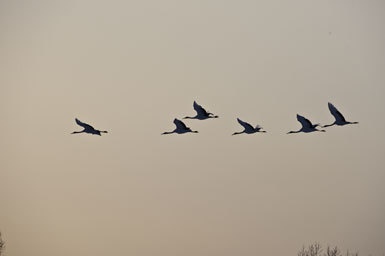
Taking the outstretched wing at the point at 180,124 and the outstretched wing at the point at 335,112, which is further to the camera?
the outstretched wing at the point at 180,124

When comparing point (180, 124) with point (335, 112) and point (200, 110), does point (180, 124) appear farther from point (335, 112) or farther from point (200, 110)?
point (335, 112)

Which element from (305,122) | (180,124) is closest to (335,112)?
(305,122)

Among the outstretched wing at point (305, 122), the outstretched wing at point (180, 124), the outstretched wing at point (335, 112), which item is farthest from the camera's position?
the outstretched wing at point (180, 124)

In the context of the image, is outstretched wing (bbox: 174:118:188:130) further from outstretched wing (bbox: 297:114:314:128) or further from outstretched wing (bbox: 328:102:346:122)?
outstretched wing (bbox: 328:102:346:122)

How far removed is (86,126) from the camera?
165375mm

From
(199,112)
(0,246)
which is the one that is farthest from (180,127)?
(0,246)

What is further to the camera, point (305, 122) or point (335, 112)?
point (305, 122)

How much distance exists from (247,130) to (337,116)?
40.6 feet

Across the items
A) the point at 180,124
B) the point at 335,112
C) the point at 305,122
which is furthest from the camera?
the point at 180,124

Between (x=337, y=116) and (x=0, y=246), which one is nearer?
(x=337, y=116)

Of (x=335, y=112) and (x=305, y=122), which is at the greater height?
(x=305, y=122)

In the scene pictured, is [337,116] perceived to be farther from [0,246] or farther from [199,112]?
[0,246]

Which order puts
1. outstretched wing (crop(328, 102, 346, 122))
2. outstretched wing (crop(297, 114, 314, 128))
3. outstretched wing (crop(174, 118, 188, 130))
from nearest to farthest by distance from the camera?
outstretched wing (crop(328, 102, 346, 122)) < outstretched wing (crop(297, 114, 314, 128)) < outstretched wing (crop(174, 118, 188, 130))

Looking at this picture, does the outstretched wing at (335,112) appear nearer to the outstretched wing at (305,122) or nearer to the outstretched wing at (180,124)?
the outstretched wing at (305,122)
